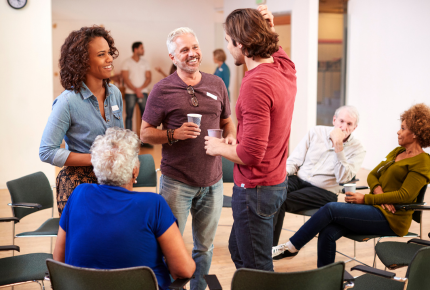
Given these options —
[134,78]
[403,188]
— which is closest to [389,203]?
[403,188]

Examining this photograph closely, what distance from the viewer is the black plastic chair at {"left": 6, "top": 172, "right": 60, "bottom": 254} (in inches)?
108

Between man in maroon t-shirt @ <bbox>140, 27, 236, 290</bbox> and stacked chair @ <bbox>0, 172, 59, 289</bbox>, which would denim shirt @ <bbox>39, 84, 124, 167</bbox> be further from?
stacked chair @ <bbox>0, 172, 59, 289</bbox>

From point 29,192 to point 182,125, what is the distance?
1.48 m

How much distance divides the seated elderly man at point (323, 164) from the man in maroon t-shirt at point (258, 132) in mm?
1403

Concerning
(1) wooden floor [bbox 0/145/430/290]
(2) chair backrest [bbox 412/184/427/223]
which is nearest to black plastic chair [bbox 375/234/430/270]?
(2) chair backrest [bbox 412/184/427/223]

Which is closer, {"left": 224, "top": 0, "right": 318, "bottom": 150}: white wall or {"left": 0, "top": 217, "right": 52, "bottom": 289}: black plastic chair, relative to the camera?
{"left": 0, "top": 217, "right": 52, "bottom": 289}: black plastic chair

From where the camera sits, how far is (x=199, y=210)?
2379 mm

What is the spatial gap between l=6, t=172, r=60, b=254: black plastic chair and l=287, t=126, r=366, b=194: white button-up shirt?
1987 mm

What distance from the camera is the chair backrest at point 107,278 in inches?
Answer: 55.4

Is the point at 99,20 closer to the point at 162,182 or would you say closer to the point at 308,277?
the point at 162,182

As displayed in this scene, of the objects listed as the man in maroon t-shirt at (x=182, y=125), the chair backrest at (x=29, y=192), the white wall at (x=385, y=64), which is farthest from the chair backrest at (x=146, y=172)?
the white wall at (x=385, y=64)

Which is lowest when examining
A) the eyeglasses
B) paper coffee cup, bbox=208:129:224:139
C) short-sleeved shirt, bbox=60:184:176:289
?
short-sleeved shirt, bbox=60:184:176:289

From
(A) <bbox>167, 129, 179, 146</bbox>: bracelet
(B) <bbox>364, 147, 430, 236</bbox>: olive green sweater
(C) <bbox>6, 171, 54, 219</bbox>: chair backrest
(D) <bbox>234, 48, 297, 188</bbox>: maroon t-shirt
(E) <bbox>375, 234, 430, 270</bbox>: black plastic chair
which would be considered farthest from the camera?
(C) <bbox>6, 171, 54, 219</bbox>: chair backrest

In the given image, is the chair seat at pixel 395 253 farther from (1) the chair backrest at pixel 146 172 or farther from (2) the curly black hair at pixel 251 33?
(1) the chair backrest at pixel 146 172
